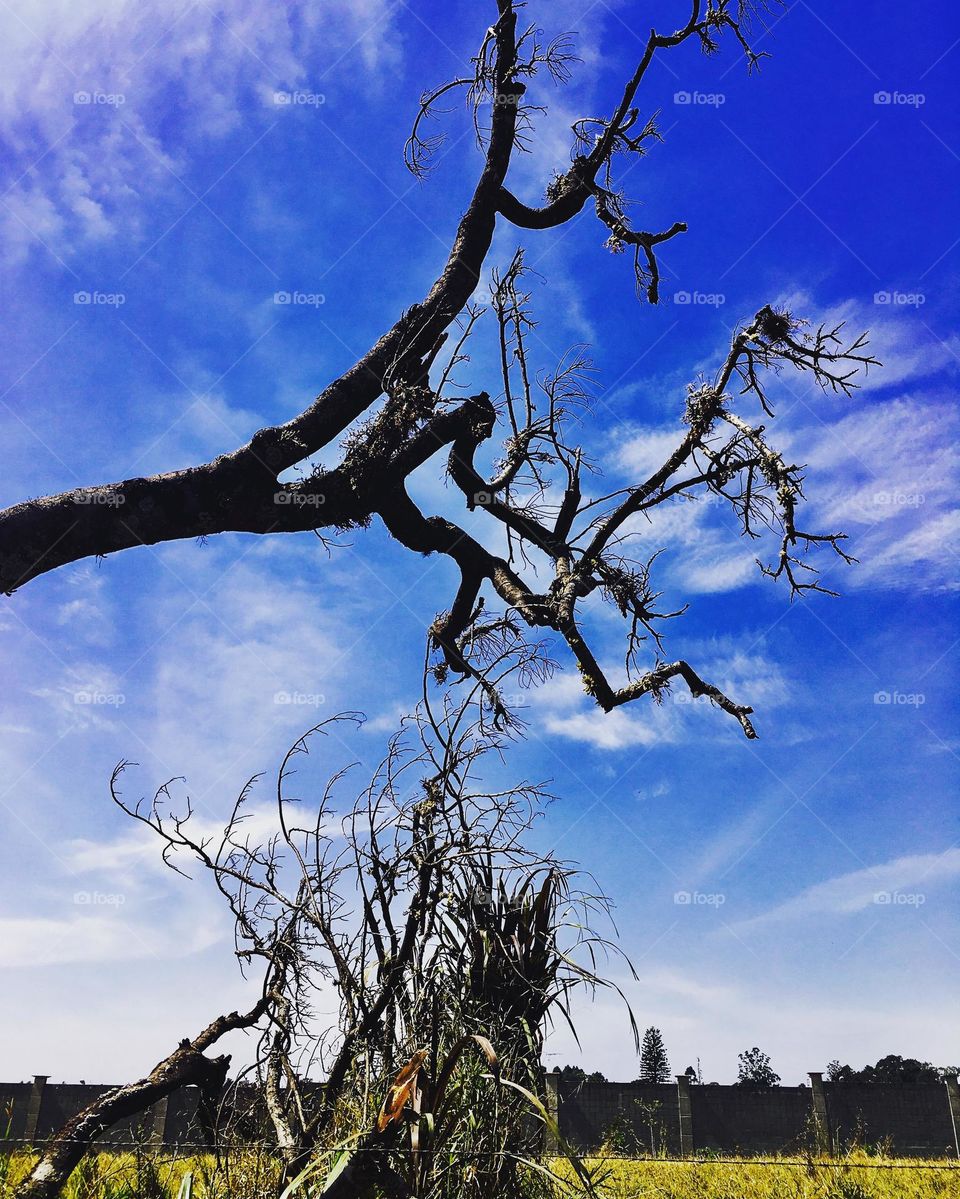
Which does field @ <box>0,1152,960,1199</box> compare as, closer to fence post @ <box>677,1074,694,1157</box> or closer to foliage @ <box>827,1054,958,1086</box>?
fence post @ <box>677,1074,694,1157</box>

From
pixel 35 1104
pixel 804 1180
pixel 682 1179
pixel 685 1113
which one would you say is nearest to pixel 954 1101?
pixel 685 1113

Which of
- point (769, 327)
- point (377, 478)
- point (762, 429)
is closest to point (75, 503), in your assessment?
point (377, 478)

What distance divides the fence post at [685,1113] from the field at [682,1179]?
7.33 meters

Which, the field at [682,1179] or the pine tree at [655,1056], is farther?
the pine tree at [655,1056]

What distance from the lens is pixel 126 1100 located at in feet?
15.5

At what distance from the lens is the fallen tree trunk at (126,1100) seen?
4.44 metres

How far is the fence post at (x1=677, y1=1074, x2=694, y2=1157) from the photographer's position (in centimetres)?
1611

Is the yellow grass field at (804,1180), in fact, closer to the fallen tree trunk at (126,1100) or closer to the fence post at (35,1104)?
the fallen tree trunk at (126,1100)

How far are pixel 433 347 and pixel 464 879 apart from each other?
3.39m

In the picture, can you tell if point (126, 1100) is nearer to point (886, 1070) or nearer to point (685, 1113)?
point (685, 1113)

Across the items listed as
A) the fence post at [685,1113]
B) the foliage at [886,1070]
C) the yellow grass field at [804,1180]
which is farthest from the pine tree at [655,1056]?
the yellow grass field at [804,1180]

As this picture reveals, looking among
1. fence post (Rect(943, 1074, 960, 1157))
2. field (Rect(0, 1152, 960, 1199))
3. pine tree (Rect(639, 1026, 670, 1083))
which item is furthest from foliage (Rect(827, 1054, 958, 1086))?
field (Rect(0, 1152, 960, 1199))

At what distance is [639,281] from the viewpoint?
6180 millimetres

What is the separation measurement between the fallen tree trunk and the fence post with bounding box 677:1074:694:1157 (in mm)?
14183
